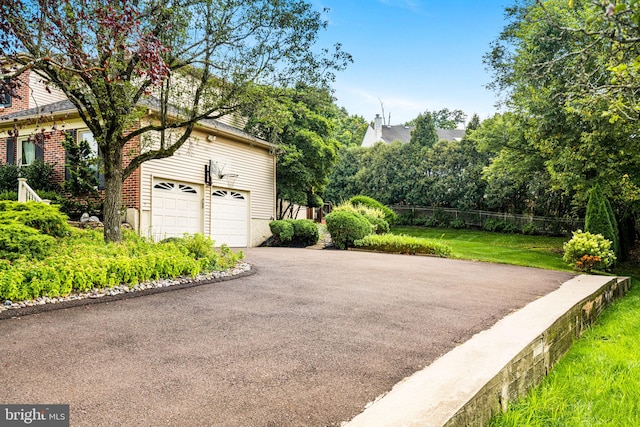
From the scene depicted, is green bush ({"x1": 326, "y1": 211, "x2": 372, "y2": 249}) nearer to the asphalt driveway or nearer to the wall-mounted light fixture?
the wall-mounted light fixture

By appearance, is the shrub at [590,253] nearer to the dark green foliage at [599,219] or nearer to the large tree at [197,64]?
the dark green foliage at [599,219]

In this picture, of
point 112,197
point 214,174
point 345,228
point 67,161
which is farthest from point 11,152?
point 345,228

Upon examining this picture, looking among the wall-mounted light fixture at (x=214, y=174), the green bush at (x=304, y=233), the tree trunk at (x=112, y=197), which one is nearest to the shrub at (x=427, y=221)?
the green bush at (x=304, y=233)

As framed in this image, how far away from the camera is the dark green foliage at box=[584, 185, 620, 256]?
11.0 metres

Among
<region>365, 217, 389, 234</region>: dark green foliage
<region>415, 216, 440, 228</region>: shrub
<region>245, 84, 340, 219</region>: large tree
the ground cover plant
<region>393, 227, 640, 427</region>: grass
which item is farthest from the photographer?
<region>415, 216, 440, 228</region>: shrub

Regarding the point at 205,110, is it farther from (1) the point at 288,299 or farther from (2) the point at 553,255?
(2) the point at 553,255

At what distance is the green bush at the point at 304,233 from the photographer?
14.8 metres

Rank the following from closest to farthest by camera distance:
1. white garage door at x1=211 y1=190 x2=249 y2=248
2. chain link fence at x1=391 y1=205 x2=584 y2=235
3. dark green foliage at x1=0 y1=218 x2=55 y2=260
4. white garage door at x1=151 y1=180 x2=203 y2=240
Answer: dark green foliage at x1=0 y1=218 x2=55 y2=260 < white garage door at x1=151 y1=180 x2=203 y2=240 < white garage door at x1=211 y1=190 x2=249 y2=248 < chain link fence at x1=391 y1=205 x2=584 y2=235

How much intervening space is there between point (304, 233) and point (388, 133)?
22988 mm

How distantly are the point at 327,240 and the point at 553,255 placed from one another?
7.61 m

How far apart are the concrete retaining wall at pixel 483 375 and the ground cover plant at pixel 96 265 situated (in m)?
4.08

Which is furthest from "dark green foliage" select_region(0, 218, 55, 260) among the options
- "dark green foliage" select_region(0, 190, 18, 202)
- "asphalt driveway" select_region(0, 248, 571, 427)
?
"dark green foliage" select_region(0, 190, 18, 202)

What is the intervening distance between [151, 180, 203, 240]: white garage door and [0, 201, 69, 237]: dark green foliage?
4086 mm

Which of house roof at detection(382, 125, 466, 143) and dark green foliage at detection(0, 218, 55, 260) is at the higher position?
house roof at detection(382, 125, 466, 143)
